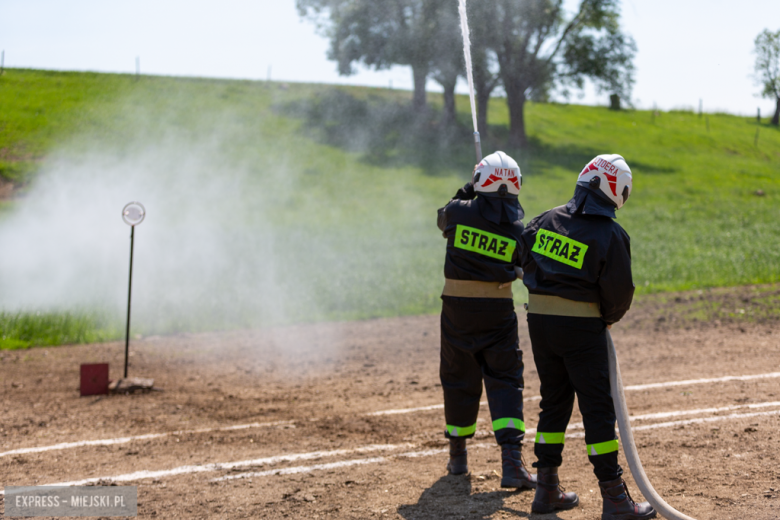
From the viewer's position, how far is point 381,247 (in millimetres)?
19688

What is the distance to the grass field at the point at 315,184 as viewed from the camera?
1407 centimetres

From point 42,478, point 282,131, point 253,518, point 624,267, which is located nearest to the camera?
point 624,267

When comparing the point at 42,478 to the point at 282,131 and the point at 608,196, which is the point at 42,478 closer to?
the point at 608,196

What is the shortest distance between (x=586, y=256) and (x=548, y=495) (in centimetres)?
153

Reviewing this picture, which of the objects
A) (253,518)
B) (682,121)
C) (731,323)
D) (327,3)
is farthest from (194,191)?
(682,121)

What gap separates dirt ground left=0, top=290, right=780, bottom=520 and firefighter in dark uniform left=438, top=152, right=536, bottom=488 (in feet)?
1.26

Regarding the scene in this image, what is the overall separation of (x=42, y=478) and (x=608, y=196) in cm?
465

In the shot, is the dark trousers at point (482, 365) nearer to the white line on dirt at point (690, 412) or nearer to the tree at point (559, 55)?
the white line on dirt at point (690, 412)

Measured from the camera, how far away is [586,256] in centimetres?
375

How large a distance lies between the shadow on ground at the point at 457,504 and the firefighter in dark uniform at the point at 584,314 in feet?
0.86

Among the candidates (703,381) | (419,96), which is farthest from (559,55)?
(703,381)

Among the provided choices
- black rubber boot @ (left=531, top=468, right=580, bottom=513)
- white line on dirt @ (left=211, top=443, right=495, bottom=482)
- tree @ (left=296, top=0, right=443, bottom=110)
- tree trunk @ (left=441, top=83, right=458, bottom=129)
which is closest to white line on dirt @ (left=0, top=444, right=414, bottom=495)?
white line on dirt @ (left=211, top=443, right=495, bottom=482)

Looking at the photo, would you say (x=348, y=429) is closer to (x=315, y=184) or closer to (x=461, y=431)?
(x=461, y=431)

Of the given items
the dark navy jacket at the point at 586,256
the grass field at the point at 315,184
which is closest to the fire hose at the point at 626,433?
the dark navy jacket at the point at 586,256
